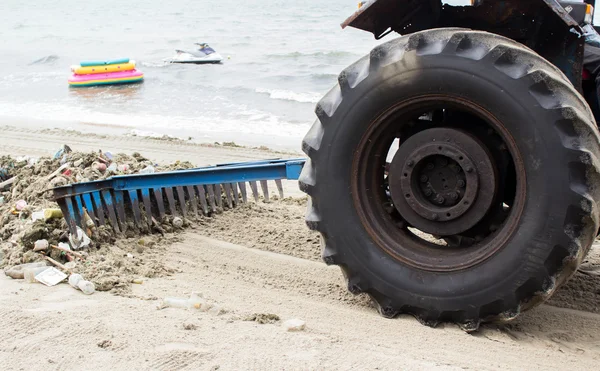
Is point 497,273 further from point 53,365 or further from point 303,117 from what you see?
point 303,117

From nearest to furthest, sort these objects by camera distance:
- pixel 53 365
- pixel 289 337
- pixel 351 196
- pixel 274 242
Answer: pixel 53 365
pixel 289 337
pixel 351 196
pixel 274 242

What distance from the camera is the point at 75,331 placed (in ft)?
10.1

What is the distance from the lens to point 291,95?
1343 cm

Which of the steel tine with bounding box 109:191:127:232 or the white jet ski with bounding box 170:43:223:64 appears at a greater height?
the steel tine with bounding box 109:191:127:232

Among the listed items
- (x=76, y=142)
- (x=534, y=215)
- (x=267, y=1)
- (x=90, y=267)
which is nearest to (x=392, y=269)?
(x=534, y=215)

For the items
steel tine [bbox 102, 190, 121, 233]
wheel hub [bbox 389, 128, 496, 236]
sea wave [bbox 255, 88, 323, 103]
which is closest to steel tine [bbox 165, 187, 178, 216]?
steel tine [bbox 102, 190, 121, 233]

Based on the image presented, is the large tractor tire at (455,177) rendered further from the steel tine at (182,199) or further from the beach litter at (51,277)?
the steel tine at (182,199)

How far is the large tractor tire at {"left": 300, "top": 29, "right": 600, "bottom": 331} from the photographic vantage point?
2809mm

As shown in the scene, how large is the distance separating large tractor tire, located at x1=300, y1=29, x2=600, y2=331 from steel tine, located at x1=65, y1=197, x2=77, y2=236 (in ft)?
5.63

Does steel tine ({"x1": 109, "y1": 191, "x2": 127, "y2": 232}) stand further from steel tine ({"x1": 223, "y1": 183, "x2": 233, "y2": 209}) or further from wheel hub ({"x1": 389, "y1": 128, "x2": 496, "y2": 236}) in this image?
wheel hub ({"x1": 389, "y1": 128, "x2": 496, "y2": 236})

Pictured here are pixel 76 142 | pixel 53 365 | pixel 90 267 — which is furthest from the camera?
pixel 76 142

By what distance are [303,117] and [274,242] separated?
674 cm

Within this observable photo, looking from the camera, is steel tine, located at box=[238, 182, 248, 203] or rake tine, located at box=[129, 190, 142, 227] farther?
Result: steel tine, located at box=[238, 182, 248, 203]

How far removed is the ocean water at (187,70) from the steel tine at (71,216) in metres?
4.58
